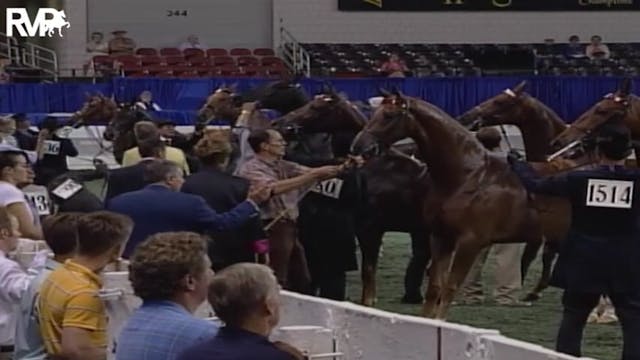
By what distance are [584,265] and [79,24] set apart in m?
28.7

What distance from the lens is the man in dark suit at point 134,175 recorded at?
9625 millimetres

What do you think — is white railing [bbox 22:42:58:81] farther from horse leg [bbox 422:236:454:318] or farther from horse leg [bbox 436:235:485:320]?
horse leg [bbox 436:235:485:320]

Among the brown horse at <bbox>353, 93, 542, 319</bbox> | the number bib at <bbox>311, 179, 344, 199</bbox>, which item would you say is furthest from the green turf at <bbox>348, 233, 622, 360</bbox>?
the number bib at <bbox>311, 179, 344, 199</bbox>

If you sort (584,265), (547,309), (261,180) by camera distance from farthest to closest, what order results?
(547,309) → (261,180) → (584,265)

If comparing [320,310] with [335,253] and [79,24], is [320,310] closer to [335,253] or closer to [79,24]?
[335,253]

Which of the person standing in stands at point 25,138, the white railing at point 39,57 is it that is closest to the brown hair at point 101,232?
the person standing in stands at point 25,138

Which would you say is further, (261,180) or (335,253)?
(335,253)

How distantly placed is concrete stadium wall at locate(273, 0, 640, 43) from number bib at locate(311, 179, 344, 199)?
2499 centimetres

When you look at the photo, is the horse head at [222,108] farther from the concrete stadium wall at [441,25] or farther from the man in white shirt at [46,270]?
the concrete stadium wall at [441,25]

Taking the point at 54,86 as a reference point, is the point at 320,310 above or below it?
above

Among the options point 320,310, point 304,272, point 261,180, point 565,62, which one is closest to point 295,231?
point 304,272

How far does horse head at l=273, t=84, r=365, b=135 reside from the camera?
12.4 metres

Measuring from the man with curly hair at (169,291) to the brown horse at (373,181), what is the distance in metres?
7.42

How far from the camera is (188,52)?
1378 inches
